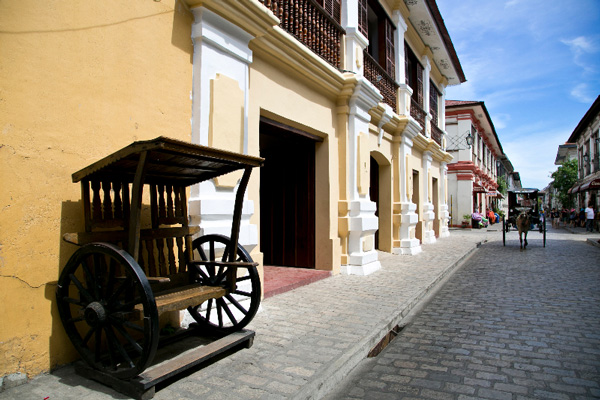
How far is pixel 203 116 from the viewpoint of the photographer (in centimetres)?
423

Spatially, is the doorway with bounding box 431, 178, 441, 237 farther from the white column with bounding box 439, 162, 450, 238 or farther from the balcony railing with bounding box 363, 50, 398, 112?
the balcony railing with bounding box 363, 50, 398, 112

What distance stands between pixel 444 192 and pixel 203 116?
15.0 meters

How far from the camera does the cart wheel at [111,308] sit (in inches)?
96.6

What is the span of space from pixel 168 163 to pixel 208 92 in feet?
5.03

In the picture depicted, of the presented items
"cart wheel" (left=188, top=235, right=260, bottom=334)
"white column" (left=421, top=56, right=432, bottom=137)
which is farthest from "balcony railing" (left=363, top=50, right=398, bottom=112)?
"cart wheel" (left=188, top=235, right=260, bottom=334)

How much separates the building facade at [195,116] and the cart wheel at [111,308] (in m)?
0.30

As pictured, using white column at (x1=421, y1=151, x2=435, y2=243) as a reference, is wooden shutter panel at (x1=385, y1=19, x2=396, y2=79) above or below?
above

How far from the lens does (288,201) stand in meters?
7.49

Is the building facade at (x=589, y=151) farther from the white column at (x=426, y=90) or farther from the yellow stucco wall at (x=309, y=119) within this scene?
the yellow stucco wall at (x=309, y=119)

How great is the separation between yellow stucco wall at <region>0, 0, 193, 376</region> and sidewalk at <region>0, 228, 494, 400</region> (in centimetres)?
42

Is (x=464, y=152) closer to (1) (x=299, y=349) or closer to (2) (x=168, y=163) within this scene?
(1) (x=299, y=349)

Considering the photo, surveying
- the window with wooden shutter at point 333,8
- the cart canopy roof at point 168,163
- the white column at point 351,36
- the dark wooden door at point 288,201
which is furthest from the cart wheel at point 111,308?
the window with wooden shutter at point 333,8

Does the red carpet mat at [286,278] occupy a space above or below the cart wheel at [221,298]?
below

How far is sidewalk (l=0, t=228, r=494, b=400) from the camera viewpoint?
8.84 ft
